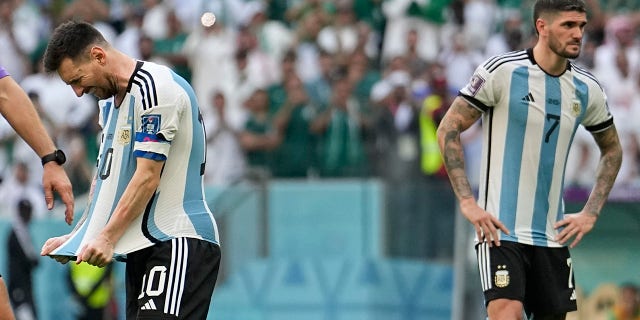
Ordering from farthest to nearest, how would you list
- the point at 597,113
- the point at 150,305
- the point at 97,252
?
the point at 597,113
the point at 150,305
the point at 97,252

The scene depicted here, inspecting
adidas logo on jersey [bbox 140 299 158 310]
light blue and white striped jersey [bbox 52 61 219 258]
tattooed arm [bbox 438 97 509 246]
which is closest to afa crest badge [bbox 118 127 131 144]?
light blue and white striped jersey [bbox 52 61 219 258]

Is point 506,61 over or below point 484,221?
over

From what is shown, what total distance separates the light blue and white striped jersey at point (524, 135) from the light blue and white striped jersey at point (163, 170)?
5.98ft

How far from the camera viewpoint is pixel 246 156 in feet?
52.9

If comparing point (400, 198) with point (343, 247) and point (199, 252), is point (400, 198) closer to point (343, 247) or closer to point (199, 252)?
point (343, 247)

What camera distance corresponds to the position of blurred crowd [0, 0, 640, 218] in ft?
51.3

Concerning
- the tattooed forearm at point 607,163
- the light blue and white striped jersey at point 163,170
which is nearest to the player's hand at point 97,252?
the light blue and white striped jersey at point 163,170

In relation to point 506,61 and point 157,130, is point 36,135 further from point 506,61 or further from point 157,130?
point 506,61

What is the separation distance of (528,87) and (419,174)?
24.3 feet

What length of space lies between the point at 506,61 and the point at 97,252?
9.16 feet

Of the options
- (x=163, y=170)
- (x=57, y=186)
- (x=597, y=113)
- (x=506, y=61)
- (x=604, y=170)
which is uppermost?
(x=506, y=61)

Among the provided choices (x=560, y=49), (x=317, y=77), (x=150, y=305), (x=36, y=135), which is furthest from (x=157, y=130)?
(x=317, y=77)

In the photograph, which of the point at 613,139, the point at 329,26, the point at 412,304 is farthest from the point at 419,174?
the point at 613,139

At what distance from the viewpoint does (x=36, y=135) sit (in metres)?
7.77
